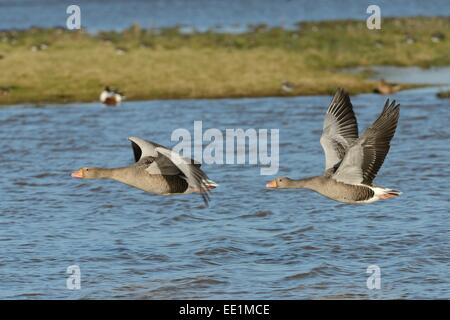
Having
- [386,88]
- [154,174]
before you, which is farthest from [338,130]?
[386,88]

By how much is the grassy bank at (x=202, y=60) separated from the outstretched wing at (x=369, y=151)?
784 inches

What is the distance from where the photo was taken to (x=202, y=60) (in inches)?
1499

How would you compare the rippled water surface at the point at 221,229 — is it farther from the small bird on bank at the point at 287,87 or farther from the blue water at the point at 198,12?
the blue water at the point at 198,12

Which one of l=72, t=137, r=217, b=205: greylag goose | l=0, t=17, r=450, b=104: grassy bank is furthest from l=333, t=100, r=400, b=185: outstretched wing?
l=0, t=17, r=450, b=104: grassy bank

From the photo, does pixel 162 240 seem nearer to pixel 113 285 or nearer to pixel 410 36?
pixel 113 285

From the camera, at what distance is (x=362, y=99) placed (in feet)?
108

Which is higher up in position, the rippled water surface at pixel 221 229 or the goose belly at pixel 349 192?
the goose belly at pixel 349 192

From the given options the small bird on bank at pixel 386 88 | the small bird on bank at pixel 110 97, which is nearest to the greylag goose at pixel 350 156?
the small bird on bank at pixel 110 97

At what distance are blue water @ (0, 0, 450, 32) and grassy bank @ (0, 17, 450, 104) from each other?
39.6 feet

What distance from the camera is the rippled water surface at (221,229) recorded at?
14977mm
